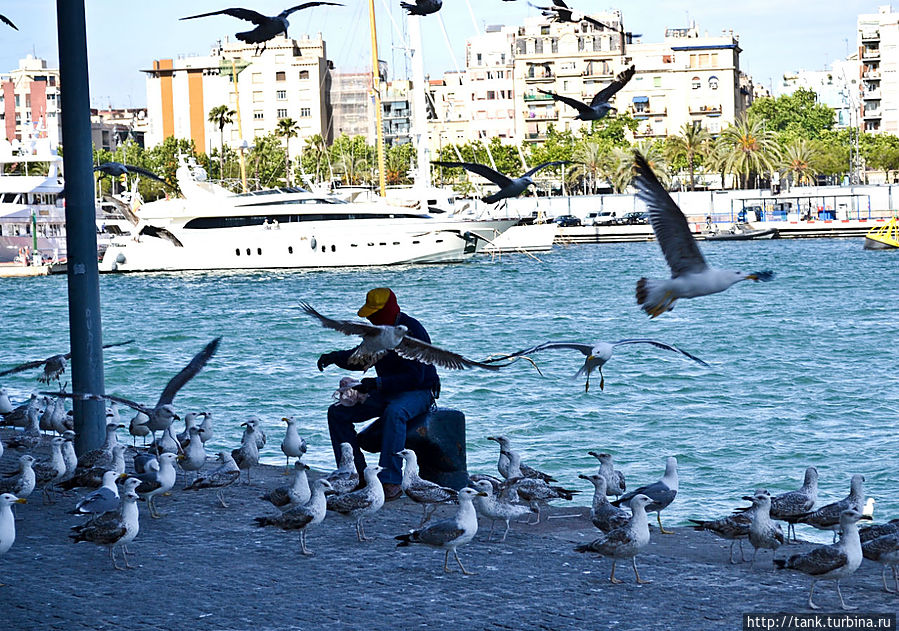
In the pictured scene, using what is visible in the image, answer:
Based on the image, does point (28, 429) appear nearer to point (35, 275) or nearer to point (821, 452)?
point (821, 452)

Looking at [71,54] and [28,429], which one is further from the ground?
[71,54]

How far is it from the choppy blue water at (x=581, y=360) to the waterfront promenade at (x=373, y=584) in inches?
179

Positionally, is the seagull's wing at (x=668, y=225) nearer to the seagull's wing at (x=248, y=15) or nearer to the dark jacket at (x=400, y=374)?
the dark jacket at (x=400, y=374)

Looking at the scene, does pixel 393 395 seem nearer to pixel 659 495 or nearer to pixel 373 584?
pixel 659 495

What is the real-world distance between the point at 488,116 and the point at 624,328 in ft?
287

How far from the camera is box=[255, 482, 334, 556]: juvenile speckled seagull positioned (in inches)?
308

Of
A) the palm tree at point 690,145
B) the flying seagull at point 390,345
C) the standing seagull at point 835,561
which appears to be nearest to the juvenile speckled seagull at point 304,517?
the flying seagull at point 390,345

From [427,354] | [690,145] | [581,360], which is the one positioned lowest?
[581,360]

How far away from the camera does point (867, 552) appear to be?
7.15 meters

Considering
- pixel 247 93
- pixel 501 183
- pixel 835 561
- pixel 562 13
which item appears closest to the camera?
pixel 835 561

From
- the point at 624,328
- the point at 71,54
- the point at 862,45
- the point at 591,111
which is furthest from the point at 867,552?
the point at 862,45

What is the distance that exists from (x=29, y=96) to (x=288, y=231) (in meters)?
98.5

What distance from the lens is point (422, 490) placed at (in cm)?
839

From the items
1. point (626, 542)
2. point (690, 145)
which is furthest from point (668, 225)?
point (690, 145)
